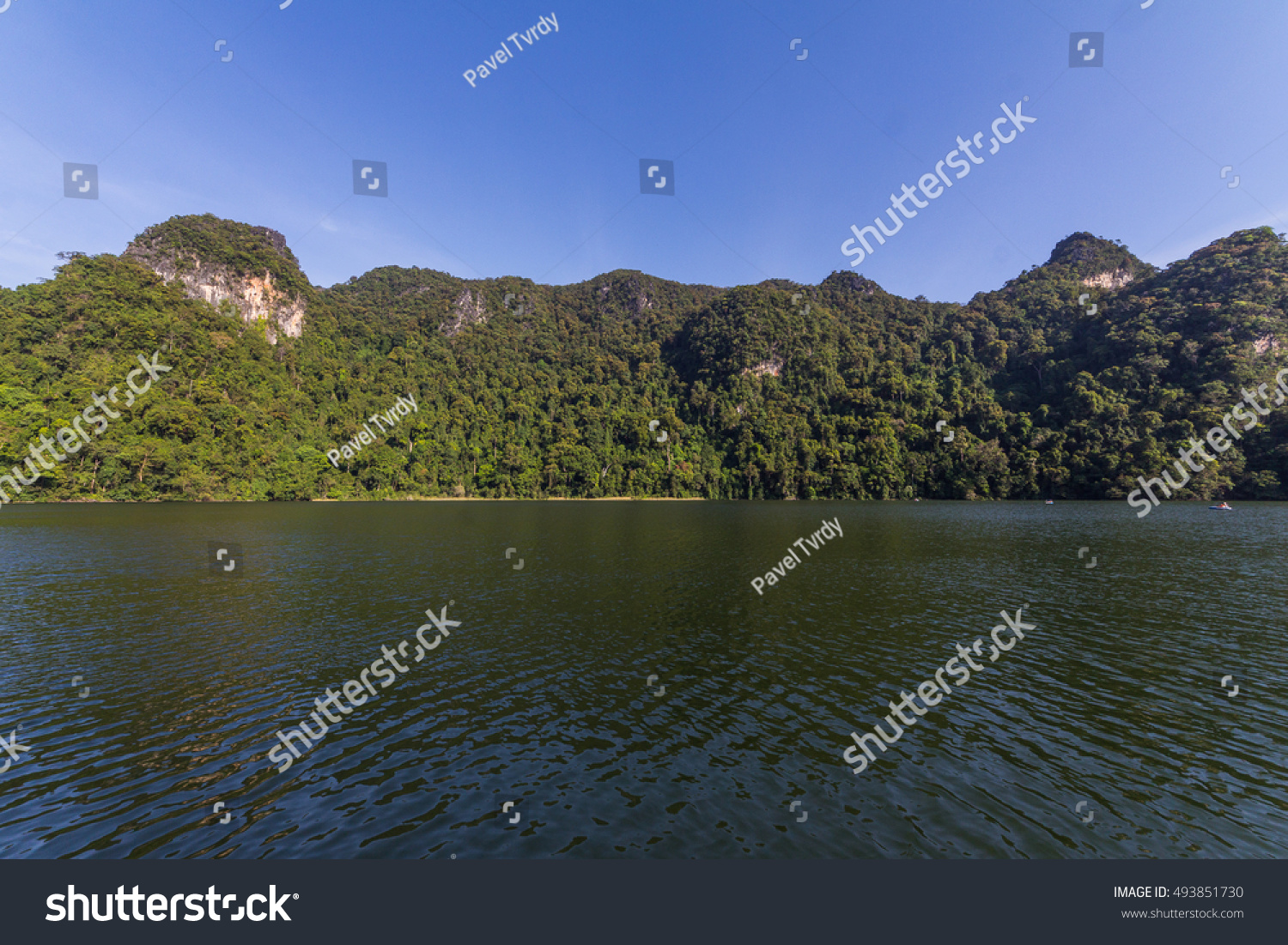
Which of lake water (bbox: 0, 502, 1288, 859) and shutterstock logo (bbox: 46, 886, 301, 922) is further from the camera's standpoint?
lake water (bbox: 0, 502, 1288, 859)

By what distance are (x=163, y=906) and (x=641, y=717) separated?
10898 mm

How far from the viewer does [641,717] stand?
53.5 ft

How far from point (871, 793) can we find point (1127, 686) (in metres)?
13.6

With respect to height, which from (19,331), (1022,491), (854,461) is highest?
(19,331)

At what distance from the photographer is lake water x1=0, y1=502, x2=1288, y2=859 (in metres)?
10.7

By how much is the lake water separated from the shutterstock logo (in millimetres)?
792

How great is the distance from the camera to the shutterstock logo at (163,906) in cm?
887

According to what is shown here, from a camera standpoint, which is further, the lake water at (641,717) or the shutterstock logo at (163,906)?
the lake water at (641,717)

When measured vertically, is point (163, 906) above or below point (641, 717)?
above

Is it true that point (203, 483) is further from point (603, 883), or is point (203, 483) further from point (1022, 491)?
point (1022, 491)

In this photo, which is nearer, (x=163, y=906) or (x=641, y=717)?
(x=163, y=906)

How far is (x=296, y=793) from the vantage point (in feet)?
39.4

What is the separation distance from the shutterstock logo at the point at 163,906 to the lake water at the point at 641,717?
792 mm

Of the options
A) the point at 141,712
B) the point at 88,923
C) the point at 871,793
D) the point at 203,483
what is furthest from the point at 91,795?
the point at 203,483
